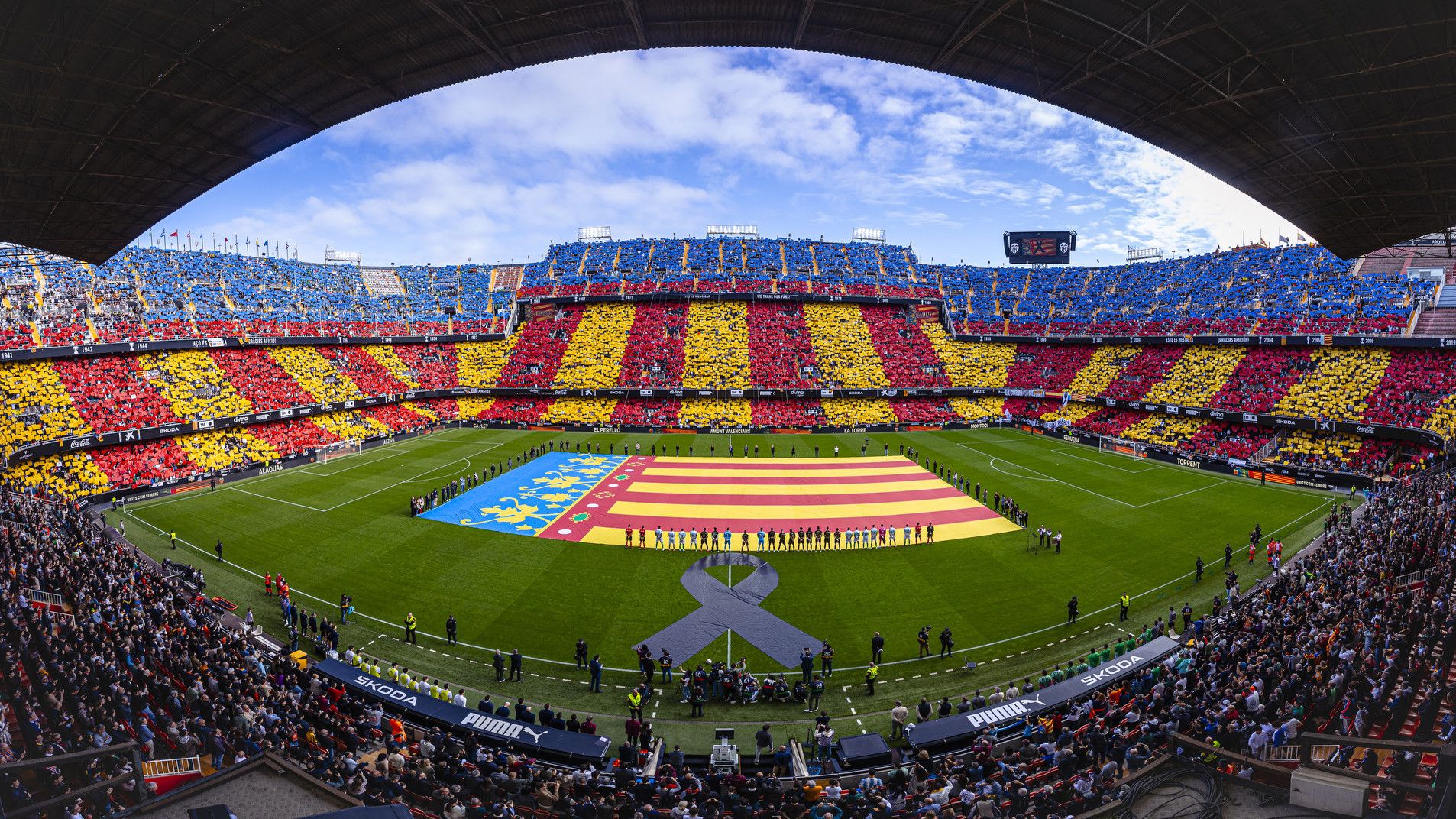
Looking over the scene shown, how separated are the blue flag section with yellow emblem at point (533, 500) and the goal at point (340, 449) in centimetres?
1556

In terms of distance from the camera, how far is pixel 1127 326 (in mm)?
61906

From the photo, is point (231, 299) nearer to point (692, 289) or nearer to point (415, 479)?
point (415, 479)

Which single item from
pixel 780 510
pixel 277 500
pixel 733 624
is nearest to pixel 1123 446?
pixel 780 510

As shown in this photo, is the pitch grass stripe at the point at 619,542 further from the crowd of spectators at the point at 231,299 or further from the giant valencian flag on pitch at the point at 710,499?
the crowd of spectators at the point at 231,299

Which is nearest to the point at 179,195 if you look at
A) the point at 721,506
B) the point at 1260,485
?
the point at 721,506

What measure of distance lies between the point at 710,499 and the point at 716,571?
10497mm

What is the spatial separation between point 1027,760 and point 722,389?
5120 centimetres

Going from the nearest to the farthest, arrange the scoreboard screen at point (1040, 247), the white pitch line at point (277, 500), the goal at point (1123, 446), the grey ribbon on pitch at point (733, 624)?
the grey ribbon on pitch at point (733, 624)
the white pitch line at point (277, 500)
the goal at point (1123, 446)
the scoreboard screen at point (1040, 247)

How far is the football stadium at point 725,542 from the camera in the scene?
10805mm

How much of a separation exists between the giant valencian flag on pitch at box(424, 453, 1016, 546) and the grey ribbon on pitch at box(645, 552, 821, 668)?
5.37 m

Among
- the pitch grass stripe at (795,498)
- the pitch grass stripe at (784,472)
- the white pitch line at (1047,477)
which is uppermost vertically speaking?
the white pitch line at (1047,477)

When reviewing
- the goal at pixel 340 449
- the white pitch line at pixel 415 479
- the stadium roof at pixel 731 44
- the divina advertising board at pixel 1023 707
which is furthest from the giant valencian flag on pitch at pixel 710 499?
the stadium roof at pixel 731 44

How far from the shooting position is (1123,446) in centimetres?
4738

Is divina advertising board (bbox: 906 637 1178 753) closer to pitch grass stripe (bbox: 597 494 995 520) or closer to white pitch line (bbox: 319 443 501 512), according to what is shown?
Answer: pitch grass stripe (bbox: 597 494 995 520)
